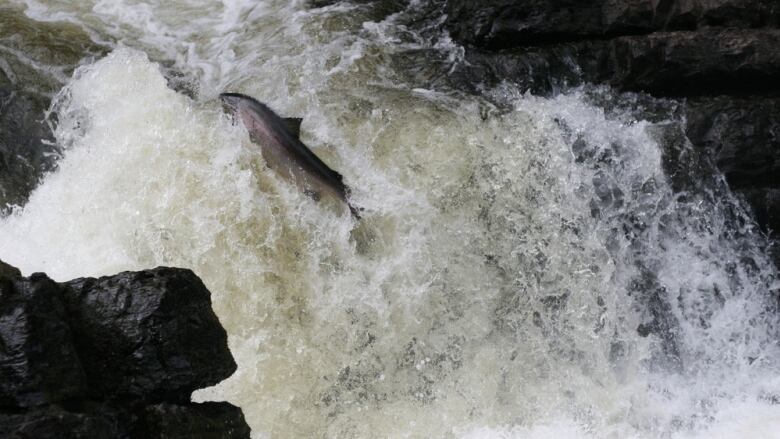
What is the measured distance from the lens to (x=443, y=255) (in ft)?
16.9

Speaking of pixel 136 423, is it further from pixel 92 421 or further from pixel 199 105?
pixel 199 105

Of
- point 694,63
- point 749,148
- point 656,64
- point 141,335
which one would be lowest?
point 141,335

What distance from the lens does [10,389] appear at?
9.59ft

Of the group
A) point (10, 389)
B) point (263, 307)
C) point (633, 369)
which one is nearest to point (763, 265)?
point (633, 369)

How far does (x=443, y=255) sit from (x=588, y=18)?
2.43m

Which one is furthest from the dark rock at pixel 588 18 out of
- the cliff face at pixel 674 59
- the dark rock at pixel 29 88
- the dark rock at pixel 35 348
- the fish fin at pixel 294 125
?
the dark rock at pixel 35 348

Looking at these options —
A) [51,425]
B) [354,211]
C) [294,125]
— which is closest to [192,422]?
[51,425]

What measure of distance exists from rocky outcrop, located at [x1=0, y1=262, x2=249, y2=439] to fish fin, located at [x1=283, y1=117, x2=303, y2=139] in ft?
6.24

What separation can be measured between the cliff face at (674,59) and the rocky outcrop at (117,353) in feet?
11.4

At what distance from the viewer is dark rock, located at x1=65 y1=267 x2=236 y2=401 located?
3.24 m

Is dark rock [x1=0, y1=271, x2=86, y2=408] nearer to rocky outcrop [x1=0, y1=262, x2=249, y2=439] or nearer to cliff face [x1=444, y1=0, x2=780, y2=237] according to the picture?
rocky outcrop [x1=0, y1=262, x2=249, y2=439]

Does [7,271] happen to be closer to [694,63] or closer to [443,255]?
[443,255]

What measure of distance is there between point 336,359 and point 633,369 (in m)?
2.00

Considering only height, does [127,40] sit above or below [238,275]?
above
